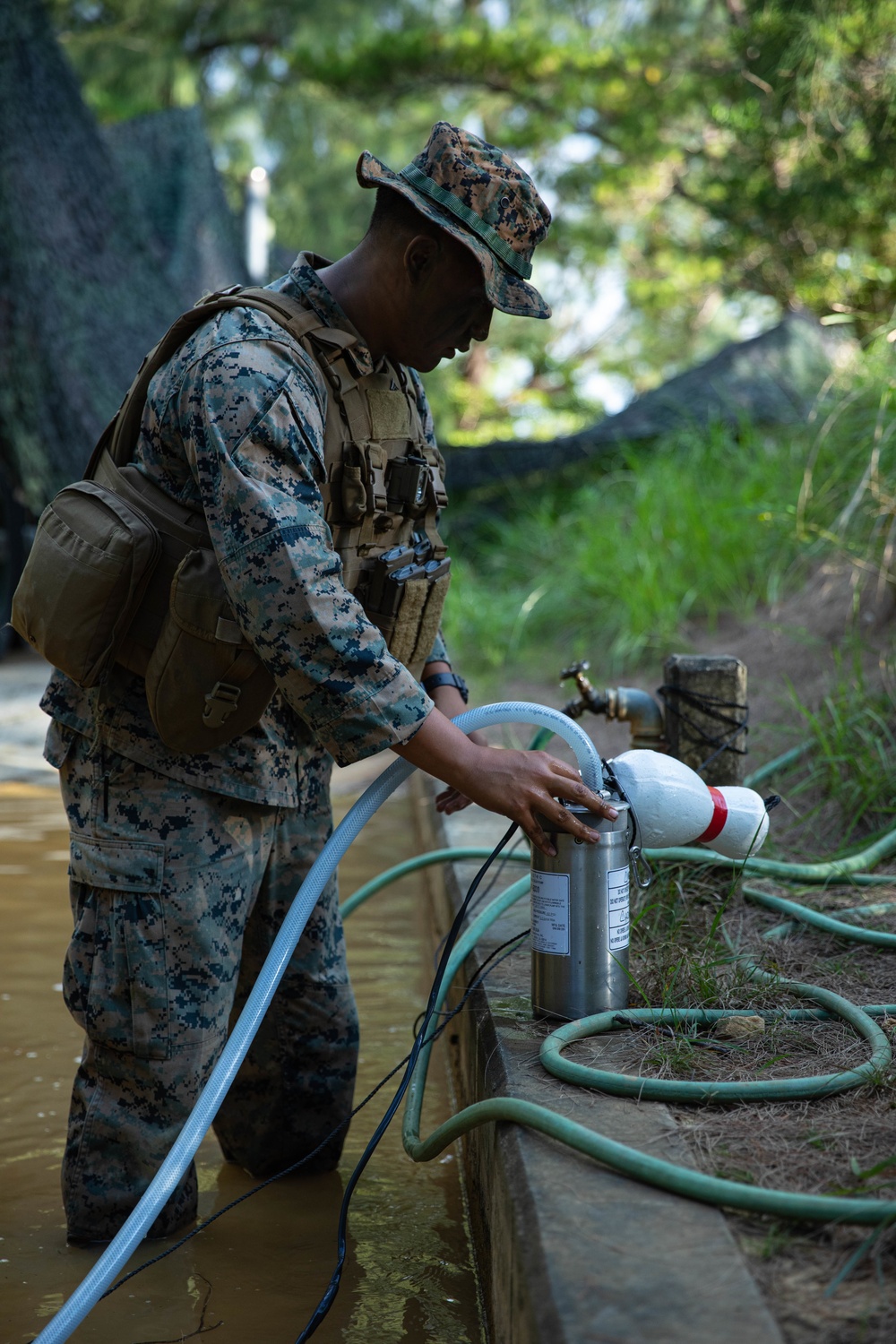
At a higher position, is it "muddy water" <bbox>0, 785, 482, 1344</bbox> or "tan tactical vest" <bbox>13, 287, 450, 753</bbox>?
"tan tactical vest" <bbox>13, 287, 450, 753</bbox>

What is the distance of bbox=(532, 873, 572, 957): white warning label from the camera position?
2.05 metres

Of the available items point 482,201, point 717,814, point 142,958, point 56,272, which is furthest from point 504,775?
point 56,272

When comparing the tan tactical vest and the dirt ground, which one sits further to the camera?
the tan tactical vest

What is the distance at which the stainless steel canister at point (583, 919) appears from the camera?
2033 mm

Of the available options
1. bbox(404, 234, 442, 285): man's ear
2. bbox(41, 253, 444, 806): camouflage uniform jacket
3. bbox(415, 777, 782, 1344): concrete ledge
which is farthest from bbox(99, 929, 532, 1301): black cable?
bbox(404, 234, 442, 285): man's ear

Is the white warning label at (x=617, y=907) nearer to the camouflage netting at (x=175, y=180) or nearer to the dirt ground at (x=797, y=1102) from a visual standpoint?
the dirt ground at (x=797, y=1102)

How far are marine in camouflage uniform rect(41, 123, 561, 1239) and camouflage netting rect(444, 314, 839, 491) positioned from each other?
6.84 m

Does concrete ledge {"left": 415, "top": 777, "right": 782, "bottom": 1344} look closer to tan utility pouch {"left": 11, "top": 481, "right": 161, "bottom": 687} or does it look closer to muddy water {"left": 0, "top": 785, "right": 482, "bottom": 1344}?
muddy water {"left": 0, "top": 785, "right": 482, "bottom": 1344}

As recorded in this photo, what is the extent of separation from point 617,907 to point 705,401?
7984 millimetres

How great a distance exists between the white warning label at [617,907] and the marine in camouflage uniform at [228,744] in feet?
1.48

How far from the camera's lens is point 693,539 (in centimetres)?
627

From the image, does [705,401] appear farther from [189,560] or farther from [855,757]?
[189,560]

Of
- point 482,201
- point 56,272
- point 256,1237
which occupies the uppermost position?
point 56,272

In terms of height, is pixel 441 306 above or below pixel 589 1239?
above
